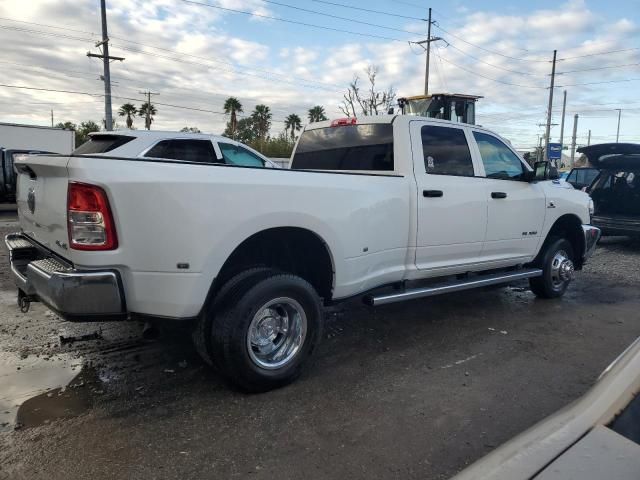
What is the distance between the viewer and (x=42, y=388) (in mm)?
3652

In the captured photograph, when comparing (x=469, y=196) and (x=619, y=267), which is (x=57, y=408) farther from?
(x=619, y=267)

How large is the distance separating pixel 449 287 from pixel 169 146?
21.3 feet

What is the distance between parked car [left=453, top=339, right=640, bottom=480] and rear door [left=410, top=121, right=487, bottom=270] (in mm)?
2947

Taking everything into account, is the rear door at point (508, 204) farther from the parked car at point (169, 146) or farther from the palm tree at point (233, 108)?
the palm tree at point (233, 108)

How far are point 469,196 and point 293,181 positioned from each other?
7.15 ft

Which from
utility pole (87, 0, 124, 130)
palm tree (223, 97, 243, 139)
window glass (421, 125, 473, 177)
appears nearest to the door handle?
window glass (421, 125, 473, 177)

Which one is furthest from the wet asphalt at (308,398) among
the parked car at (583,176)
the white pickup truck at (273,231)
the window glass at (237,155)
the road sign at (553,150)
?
the road sign at (553,150)

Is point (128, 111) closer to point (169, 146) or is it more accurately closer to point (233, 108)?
point (233, 108)

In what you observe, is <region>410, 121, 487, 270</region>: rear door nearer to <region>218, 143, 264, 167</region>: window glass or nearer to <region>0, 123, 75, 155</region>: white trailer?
<region>218, 143, 264, 167</region>: window glass

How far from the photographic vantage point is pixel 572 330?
5289 millimetres

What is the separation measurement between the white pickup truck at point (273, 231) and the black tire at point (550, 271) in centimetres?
51

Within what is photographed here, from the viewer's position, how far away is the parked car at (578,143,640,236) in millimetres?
10109

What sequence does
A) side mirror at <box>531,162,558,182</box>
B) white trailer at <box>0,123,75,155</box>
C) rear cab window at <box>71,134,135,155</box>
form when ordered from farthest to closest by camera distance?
white trailer at <box>0,123,75,155</box>
rear cab window at <box>71,134,135,155</box>
side mirror at <box>531,162,558,182</box>

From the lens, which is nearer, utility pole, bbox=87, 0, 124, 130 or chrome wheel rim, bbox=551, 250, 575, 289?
chrome wheel rim, bbox=551, 250, 575, 289
